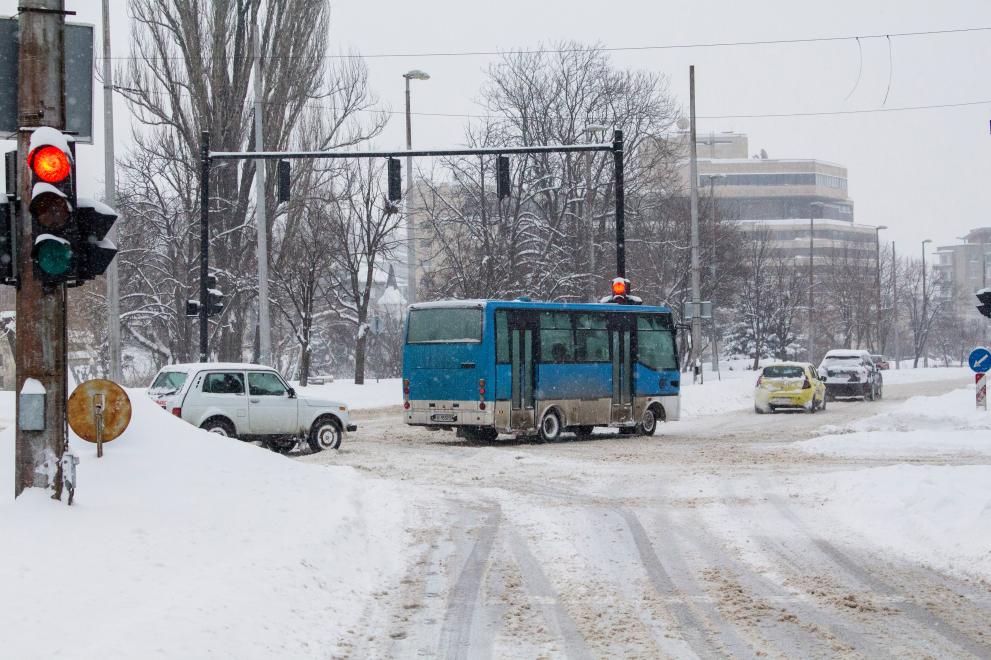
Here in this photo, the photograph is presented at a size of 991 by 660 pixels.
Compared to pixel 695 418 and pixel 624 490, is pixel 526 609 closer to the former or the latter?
pixel 624 490

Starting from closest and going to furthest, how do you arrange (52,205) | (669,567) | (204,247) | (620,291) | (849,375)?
1. (52,205)
2. (669,567)
3. (204,247)
4. (620,291)
5. (849,375)

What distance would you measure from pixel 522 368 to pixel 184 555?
1711 cm

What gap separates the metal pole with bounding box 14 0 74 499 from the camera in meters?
9.05

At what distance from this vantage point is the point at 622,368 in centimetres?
2859

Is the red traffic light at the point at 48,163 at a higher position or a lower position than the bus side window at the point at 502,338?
higher

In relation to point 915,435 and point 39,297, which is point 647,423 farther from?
point 39,297

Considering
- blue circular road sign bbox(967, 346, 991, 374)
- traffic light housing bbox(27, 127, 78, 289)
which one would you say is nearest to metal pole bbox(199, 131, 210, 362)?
blue circular road sign bbox(967, 346, 991, 374)

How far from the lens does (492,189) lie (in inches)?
2004

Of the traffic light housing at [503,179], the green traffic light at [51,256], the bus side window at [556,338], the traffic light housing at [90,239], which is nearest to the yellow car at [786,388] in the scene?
the bus side window at [556,338]

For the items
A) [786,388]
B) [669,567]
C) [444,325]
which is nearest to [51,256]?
[669,567]

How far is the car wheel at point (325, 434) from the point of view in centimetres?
2250

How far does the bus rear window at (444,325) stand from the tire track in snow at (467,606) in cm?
1251

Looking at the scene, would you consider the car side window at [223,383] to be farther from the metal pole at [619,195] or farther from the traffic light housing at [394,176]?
the metal pole at [619,195]

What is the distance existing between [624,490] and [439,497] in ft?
8.88
